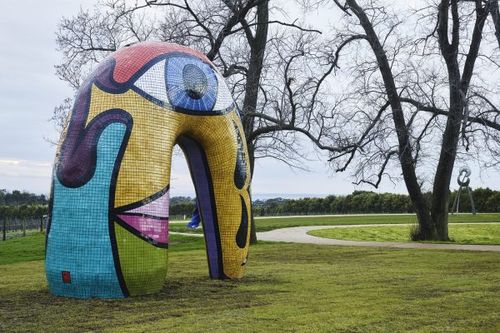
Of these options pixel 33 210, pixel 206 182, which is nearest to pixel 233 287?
pixel 206 182

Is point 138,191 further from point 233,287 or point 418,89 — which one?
point 418,89

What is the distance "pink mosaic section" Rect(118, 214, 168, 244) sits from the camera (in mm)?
7902

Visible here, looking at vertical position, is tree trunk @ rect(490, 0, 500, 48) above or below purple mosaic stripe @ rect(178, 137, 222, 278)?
above

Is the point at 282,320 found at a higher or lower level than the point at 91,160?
lower

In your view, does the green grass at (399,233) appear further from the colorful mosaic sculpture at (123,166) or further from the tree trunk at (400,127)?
the colorful mosaic sculpture at (123,166)

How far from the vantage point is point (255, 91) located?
19609mm

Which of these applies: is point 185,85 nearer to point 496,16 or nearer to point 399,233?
point 496,16

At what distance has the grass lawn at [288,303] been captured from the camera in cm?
655

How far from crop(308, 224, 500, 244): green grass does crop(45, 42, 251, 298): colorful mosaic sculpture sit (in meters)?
16.7

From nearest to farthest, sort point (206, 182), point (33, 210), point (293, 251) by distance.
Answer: point (206, 182) < point (293, 251) < point (33, 210)

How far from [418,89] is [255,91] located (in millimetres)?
4893

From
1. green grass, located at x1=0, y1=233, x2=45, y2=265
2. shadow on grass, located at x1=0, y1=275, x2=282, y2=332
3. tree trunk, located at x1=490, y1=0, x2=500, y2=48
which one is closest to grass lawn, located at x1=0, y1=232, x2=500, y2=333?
shadow on grass, located at x1=0, y1=275, x2=282, y2=332

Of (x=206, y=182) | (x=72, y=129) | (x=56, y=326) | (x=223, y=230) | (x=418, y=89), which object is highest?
(x=418, y=89)

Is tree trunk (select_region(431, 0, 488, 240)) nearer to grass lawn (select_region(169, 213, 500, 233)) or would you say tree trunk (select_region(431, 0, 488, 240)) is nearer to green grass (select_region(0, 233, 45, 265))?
grass lawn (select_region(169, 213, 500, 233))
